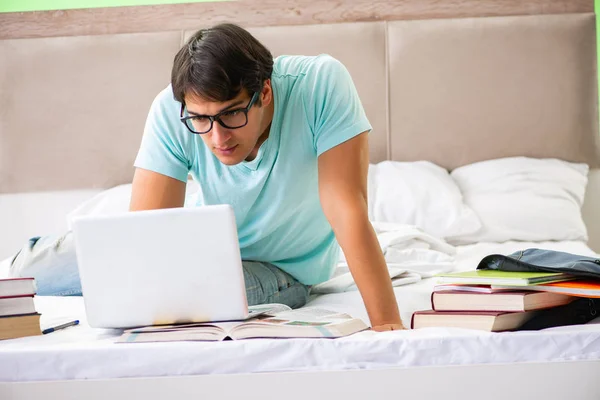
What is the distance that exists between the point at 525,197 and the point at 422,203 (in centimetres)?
40

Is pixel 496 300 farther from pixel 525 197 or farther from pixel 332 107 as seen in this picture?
pixel 525 197

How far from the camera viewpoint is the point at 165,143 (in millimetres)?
1735

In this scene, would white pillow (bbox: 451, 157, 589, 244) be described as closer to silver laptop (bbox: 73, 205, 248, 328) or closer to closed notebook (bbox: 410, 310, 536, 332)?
closed notebook (bbox: 410, 310, 536, 332)

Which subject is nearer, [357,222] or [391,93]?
[357,222]

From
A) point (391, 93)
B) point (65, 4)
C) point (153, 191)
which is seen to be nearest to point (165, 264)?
point (153, 191)

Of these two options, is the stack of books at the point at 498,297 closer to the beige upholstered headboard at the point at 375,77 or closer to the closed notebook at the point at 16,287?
the closed notebook at the point at 16,287

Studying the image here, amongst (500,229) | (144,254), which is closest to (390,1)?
(500,229)

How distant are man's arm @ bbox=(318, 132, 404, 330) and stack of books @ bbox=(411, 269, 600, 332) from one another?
140mm

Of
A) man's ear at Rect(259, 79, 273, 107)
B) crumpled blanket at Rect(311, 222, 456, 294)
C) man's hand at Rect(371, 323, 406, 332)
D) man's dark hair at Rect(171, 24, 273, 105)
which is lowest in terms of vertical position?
crumpled blanket at Rect(311, 222, 456, 294)

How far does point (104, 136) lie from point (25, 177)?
40cm

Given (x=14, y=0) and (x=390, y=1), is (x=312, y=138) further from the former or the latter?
(x=14, y=0)

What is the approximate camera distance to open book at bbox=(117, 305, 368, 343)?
1.23m

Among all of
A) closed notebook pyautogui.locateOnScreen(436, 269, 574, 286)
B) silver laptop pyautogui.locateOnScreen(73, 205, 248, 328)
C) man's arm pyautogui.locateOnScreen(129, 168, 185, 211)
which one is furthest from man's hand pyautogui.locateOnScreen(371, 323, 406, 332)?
man's arm pyautogui.locateOnScreen(129, 168, 185, 211)

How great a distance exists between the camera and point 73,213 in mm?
3090
